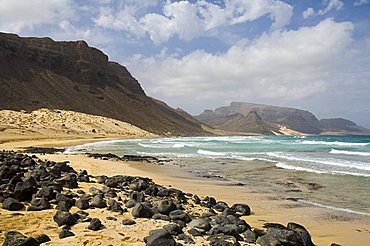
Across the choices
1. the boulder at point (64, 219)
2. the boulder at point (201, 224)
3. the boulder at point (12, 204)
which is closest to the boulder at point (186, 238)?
the boulder at point (201, 224)

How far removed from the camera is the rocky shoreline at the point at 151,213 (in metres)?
6.74

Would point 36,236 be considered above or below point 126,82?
below

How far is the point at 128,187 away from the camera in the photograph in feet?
42.7

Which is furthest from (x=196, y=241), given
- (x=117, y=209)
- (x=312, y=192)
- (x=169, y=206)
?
(x=312, y=192)

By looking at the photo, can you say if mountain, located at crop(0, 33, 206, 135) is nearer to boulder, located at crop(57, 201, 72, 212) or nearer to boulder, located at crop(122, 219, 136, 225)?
boulder, located at crop(57, 201, 72, 212)

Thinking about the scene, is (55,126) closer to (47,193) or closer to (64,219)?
(47,193)

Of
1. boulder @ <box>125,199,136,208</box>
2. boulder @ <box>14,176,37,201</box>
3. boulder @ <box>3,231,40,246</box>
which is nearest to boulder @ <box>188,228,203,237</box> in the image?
boulder @ <box>125,199,136,208</box>

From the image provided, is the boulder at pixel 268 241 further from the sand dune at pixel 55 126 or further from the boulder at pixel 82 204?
the sand dune at pixel 55 126

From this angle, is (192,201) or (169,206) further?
(192,201)

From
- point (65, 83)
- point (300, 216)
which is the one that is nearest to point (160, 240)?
point (300, 216)

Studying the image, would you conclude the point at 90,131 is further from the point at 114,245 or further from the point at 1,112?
the point at 114,245

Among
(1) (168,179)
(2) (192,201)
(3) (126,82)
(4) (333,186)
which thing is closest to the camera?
(2) (192,201)

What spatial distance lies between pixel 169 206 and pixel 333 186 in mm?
9326

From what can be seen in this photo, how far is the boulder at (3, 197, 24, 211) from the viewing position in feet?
27.6
